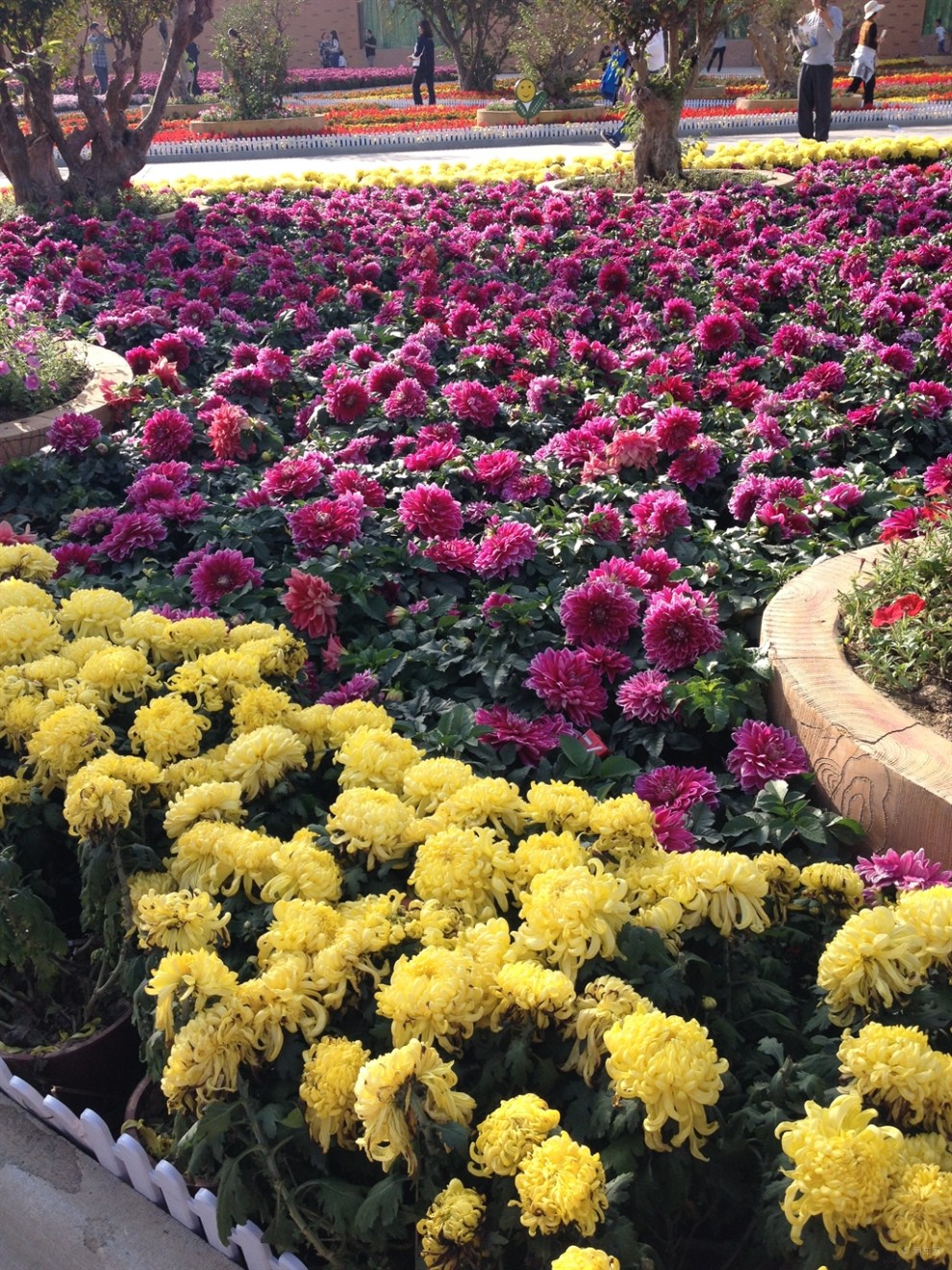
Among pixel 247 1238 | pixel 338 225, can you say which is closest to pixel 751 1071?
pixel 247 1238

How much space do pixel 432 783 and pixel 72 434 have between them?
8.66 ft

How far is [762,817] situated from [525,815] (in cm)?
57

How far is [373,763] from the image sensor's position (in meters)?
1.84

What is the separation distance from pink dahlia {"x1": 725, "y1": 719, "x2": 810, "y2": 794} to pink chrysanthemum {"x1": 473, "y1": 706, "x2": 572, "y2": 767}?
35cm

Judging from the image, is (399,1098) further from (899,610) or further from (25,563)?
(25,563)

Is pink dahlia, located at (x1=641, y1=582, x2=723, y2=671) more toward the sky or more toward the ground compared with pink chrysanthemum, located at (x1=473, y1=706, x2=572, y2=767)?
more toward the sky

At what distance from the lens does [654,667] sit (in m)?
2.50

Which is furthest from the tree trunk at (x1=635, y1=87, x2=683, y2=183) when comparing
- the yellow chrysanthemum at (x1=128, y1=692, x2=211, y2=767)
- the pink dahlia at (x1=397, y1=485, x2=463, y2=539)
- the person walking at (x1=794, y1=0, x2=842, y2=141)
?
the yellow chrysanthemum at (x1=128, y1=692, x2=211, y2=767)

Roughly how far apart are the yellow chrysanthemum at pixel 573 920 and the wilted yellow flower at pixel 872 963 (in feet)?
0.86

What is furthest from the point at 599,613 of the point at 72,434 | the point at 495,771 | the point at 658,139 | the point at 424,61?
the point at 424,61

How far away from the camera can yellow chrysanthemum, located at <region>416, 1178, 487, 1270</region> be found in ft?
3.95

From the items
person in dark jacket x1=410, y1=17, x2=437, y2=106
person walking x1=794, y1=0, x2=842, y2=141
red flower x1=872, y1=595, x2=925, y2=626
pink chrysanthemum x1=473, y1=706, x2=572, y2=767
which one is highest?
person in dark jacket x1=410, y1=17, x2=437, y2=106

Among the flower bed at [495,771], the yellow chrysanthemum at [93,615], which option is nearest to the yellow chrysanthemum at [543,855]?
the flower bed at [495,771]

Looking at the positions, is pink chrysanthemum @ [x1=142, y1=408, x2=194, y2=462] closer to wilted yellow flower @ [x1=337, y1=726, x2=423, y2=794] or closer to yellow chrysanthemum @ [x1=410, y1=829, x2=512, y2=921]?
wilted yellow flower @ [x1=337, y1=726, x2=423, y2=794]
